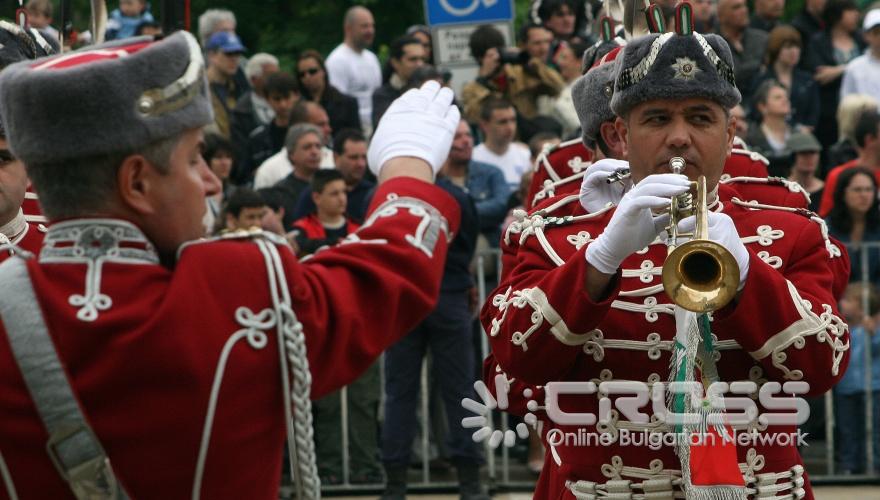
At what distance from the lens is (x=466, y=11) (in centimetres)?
1288

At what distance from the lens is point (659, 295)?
445 centimetres

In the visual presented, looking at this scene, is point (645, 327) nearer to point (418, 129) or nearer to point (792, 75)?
point (418, 129)

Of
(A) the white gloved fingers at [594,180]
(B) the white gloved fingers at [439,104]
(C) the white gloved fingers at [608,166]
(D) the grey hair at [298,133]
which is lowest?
(D) the grey hair at [298,133]

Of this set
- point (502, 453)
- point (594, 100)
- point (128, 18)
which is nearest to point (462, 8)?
point (128, 18)

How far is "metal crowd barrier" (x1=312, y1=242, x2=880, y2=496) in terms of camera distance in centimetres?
973

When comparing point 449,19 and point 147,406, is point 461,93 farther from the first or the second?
point 147,406

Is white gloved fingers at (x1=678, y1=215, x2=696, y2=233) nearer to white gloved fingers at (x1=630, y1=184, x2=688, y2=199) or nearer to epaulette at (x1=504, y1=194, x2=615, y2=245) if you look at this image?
white gloved fingers at (x1=630, y1=184, x2=688, y2=199)

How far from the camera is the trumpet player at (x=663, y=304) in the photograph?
165 inches

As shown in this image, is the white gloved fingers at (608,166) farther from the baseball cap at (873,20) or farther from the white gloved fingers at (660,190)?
the baseball cap at (873,20)

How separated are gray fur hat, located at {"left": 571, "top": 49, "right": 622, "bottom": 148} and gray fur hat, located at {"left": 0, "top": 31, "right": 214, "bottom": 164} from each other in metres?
2.44

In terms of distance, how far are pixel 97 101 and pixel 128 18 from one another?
10.7 metres

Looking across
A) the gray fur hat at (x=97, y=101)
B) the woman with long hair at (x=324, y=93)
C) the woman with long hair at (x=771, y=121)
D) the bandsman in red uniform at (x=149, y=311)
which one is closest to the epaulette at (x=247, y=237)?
Answer: the bandsman in red uniform at (x=149, y=311)

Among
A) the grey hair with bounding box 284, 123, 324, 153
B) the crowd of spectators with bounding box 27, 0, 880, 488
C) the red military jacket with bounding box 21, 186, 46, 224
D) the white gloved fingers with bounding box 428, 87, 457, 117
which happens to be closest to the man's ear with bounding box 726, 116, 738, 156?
the white gloved fingers with bounding box 428, 87, 457, 117

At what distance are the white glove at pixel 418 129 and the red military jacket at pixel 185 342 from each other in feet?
0.56
